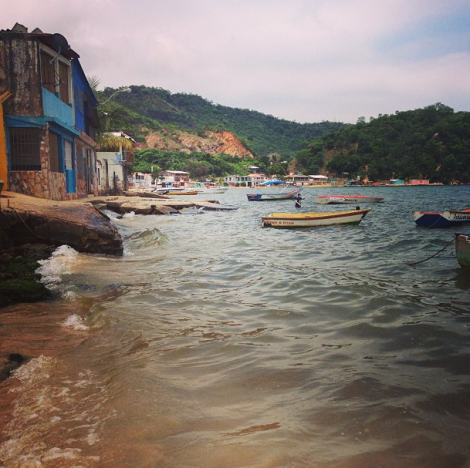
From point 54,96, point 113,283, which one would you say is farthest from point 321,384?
point 54,96

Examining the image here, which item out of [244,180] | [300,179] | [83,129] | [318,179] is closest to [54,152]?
[83,129]

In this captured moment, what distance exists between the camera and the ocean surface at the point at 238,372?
2703 mm

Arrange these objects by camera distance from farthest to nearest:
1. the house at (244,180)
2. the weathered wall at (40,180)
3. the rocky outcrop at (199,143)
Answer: the rocky outcrop at (199,143), the house at (244,180), the weathered wall at (40,180)

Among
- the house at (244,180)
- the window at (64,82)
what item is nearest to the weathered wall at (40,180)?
the window at (64,82)

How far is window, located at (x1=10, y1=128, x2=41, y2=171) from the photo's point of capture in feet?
45.3

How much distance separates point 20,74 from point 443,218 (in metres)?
18.1

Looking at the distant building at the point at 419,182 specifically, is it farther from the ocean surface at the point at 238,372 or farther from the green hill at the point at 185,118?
the ocean surface at the point at 238,372

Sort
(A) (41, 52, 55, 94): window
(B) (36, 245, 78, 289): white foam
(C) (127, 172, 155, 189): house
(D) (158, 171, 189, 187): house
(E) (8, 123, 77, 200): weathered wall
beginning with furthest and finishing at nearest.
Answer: (D) (158, 171, 189, 187): house, (C) (127, 172, 155, 189): house, (A) (41, 52, 55, 94): window, (E) (8, 123, 77, 200): weathered wall, (B) (36, 245, 78, 289): white foam

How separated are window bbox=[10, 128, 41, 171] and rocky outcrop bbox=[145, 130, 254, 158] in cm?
13500

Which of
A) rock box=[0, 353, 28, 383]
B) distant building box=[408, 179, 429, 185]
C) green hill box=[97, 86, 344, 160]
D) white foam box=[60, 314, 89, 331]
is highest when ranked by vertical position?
green hill box=[97, 86, 344, 160]

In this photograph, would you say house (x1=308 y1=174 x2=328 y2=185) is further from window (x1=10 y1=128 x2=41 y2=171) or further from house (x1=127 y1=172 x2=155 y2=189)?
window (x1=10 y1=128 x2=41 y2=171)

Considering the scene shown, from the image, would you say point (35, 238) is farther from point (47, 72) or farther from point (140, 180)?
point (140, 180)

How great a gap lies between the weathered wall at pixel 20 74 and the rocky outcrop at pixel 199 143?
135 metres

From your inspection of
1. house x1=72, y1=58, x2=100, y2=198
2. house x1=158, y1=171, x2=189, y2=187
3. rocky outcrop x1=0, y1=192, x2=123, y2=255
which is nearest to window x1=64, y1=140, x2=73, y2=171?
house x1=72, y1=58, x2=100, y2=198
